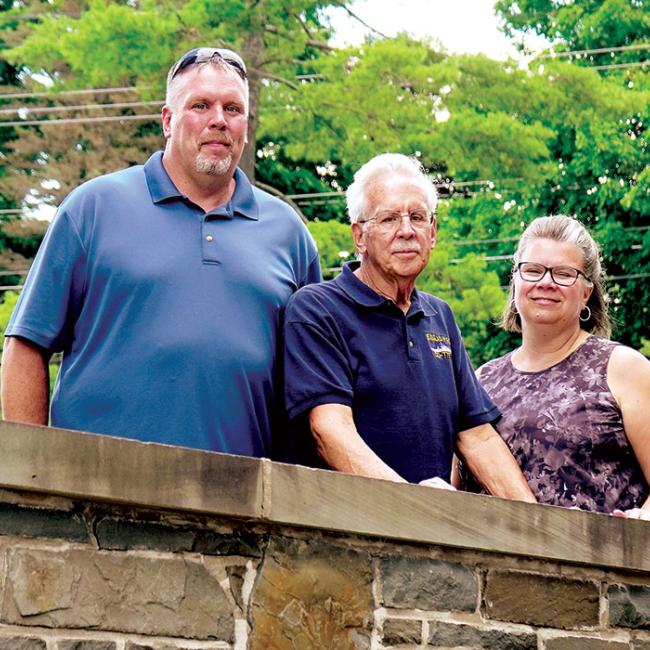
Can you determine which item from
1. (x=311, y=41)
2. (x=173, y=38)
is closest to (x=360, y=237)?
(x=173, y=38)

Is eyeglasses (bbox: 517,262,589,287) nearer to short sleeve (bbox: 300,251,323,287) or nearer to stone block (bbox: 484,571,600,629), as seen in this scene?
short sleeve (bbox: 300,251,323,287)

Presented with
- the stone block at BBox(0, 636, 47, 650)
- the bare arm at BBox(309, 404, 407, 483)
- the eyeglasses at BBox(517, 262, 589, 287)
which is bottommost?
the stone block at BBox(0, 636, 47, 650)

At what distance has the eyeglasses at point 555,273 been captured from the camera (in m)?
4.60

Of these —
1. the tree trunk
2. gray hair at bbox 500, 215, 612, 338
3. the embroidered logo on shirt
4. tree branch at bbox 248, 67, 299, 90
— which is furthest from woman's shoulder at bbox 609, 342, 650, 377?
tree branch at bbox 248, 67, 299, 90

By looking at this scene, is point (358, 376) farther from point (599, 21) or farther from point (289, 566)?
point (599, 21)

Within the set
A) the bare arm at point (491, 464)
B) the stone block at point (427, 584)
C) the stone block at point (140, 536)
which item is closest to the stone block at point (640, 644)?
the bare arm at point (491, 464)

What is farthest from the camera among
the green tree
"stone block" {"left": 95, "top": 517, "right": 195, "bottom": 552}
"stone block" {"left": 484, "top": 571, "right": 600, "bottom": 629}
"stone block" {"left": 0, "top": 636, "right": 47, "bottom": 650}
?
the green tree

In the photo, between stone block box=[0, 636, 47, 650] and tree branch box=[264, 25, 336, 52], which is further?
tree branch box=[264, 25, 336, 52]

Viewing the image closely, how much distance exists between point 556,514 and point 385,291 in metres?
0.82

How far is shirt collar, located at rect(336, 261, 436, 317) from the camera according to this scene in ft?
13.4

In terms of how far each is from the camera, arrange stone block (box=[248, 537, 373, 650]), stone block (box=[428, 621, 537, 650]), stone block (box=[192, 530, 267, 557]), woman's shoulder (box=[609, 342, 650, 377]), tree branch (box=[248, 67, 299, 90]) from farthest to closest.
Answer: tree branch (box=[248, 67, 299, 90]) → woman's shoulder (box=[609, 342, 650, 377]) → stone block (box=[428, 621, 537, 650]) → stone block (box=[248, 537, 373, 650]) → stone block (box=[192, 530, 267, 557])

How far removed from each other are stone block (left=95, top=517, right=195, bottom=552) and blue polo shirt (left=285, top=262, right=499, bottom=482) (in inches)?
26.2

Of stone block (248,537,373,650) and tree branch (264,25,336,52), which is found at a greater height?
tree branch (264,25,336,52)

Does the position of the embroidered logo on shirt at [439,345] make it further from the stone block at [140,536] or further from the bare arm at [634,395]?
the stone block at [140,536]
